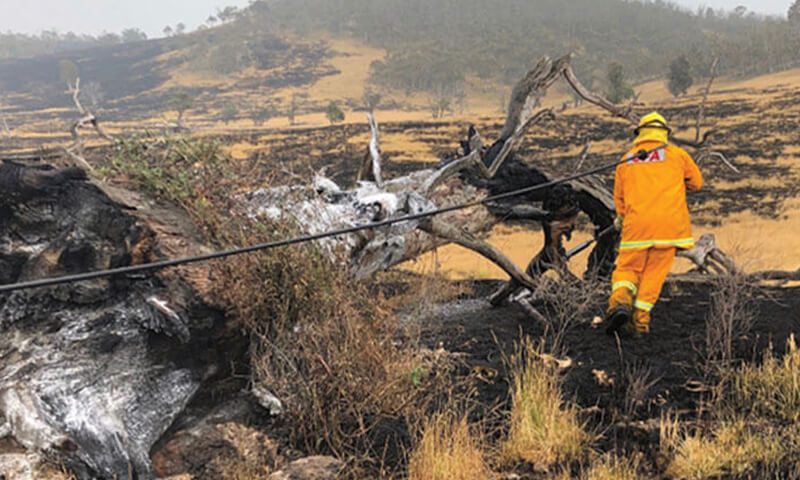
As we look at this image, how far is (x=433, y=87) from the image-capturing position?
8494cm

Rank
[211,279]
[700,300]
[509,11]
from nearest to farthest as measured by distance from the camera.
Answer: [211,279] → [700,300] → [509,11]

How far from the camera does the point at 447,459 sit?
2.18m

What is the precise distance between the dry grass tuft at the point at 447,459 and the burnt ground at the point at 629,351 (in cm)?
52

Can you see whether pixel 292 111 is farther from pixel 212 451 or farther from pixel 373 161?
pixel 212 451

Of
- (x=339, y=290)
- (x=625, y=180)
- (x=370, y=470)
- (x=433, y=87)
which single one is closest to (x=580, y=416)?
(x=370, y=470)

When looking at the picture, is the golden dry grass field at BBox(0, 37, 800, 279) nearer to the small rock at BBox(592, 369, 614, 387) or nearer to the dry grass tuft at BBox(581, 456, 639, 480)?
the small rock at BBox(592, 369, 614, 387)

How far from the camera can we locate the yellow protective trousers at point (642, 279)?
12.8ft

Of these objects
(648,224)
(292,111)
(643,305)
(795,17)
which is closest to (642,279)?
(643,305)

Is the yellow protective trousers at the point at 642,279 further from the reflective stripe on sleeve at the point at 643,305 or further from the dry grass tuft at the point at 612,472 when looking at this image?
the dry grass tuft at the point at 612,472

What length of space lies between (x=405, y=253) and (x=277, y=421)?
1708mm

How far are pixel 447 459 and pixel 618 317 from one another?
7.36 feet

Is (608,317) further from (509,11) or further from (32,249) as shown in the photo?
(509,11)

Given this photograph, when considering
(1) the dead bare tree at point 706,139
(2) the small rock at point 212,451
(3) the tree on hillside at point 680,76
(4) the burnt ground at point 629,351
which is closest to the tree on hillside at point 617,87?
(3) the tree on hillside at point 680,76

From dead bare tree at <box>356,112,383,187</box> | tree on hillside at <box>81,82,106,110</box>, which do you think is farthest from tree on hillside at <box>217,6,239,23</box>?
dead bare tree at <box>356,112,383,187</box>
